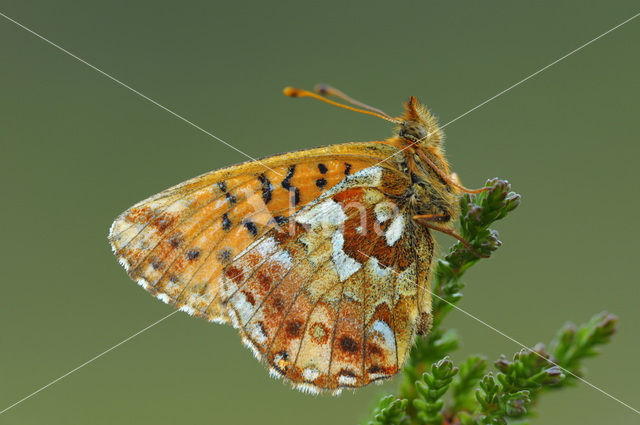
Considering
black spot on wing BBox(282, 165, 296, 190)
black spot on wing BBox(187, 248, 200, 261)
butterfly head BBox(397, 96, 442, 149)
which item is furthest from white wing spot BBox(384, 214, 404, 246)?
black spot on wing BBox(187, 248, 200, 261)

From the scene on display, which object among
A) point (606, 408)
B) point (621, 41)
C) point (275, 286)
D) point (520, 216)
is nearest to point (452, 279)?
point (275, 286)

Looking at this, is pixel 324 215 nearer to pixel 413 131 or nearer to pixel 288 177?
pixel 288 177

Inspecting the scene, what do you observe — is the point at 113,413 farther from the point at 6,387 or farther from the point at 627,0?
the point at 627,0

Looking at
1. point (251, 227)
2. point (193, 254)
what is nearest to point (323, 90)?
point (251, 227)

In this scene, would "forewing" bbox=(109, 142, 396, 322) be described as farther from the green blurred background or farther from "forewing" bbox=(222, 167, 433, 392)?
the green blurred background

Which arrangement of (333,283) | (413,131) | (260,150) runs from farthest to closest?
1. (260,150)
2. (413,131)
3. (333,283)

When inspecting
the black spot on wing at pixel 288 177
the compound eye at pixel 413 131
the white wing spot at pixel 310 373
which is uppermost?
the compound eye at pixel 413 131

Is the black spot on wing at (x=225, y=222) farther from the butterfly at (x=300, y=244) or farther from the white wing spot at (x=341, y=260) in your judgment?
the white wing spot at (x=341, y=260)

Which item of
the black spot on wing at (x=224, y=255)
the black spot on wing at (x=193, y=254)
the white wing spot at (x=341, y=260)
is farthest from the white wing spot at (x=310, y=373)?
the black spot on wing at (x=193, y=254)
